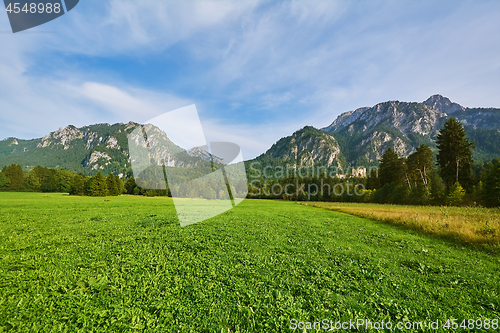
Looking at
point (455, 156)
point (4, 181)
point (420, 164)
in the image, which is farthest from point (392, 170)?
point (4, 181)

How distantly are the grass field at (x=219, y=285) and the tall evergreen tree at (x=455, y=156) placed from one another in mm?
56227

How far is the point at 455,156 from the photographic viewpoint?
165 feet

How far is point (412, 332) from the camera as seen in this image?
4.53m

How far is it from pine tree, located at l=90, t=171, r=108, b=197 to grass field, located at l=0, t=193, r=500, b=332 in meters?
81.2

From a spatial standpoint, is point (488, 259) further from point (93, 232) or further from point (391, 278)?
point (93, 232)

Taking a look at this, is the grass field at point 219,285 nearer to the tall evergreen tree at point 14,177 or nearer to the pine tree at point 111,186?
the pine tree at point 111,186

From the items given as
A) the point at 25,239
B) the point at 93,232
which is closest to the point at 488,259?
the point at 93,232

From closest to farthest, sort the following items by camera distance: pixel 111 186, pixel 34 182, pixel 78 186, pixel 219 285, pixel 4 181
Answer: pixel 219 285 < pixel 78 186 < pixel 4 181 < pixel 111 186 < pixel 34 182

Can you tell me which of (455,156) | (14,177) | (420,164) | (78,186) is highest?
(14,177)

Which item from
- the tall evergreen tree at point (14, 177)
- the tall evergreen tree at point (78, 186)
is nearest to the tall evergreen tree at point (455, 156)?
the tall evergreen tree at point (78, 186)

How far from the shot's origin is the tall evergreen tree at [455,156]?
49.4 m

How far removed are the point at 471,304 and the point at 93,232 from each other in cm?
1722

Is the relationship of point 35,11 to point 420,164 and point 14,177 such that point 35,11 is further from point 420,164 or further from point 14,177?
point 14,177

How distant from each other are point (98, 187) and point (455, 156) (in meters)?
115
